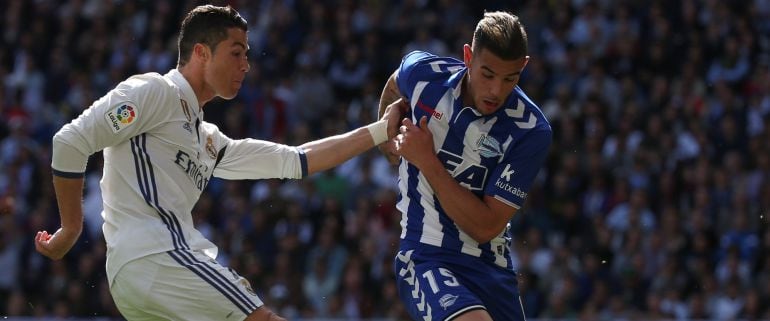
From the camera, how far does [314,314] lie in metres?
13.4

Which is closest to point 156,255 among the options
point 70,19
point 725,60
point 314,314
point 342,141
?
point 342,141

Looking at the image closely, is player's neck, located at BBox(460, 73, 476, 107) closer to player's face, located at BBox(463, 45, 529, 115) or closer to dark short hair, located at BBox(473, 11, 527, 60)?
player's face, located at BBox(463, 45, 529, 115)

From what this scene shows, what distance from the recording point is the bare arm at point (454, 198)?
Result: 6449mm

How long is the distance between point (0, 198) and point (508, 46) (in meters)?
10.00

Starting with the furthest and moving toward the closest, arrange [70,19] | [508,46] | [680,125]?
[70,19] → [680,125] → [508,46]

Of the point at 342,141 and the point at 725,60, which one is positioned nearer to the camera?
the point at 342,141

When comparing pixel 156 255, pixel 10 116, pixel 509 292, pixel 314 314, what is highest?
pixel 156 255

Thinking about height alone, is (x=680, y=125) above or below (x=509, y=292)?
below

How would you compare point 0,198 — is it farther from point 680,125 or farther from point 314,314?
point 680,125

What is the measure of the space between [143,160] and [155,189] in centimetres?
15

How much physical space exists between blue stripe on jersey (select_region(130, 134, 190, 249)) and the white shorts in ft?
0.36

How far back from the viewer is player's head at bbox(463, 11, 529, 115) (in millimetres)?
6344

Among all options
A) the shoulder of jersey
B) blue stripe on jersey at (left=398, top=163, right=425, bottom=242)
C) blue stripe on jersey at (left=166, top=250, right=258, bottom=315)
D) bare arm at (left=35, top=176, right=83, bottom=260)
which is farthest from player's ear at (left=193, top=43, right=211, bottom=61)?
the shoulder of jersey

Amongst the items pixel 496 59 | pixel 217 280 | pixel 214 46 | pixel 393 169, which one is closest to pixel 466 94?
pixel 496 59
